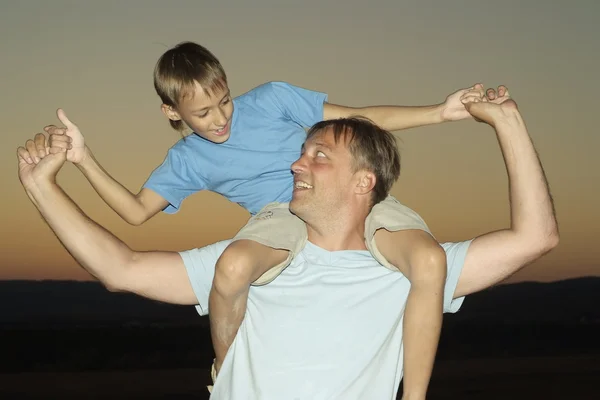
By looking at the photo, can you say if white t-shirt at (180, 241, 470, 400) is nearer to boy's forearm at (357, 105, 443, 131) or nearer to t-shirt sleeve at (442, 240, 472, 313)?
t-shirt sleeve at (442, 240, 472, 313)

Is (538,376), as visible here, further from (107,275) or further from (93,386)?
(107,275)

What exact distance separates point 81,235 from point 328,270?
776mm

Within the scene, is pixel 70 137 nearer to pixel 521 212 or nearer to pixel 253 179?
pixel 253 179

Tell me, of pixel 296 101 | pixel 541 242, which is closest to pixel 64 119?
pixel 296 101

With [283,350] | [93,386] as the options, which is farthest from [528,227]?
[93,386]

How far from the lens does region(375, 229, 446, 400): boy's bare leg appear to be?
2717mm

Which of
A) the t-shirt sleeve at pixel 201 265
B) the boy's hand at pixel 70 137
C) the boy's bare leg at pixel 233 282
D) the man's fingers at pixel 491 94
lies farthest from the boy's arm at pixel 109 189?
the man's fingers at pixel 491 94

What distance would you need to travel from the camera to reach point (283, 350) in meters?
2.87

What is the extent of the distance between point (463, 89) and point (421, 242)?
2.15 ft

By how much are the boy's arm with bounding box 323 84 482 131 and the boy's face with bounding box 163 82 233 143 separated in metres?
0.43

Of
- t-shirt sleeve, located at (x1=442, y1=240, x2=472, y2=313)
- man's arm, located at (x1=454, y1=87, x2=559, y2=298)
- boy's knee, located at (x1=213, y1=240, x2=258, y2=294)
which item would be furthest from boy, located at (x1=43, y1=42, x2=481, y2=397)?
man's arm, located at (x1=454, y1=87, x2=559, y2=298)

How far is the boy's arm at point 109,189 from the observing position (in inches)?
122

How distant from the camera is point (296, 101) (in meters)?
3.55

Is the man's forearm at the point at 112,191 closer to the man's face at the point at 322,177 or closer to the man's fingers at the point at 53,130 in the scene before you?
the man's fingers at the point at 53,130
